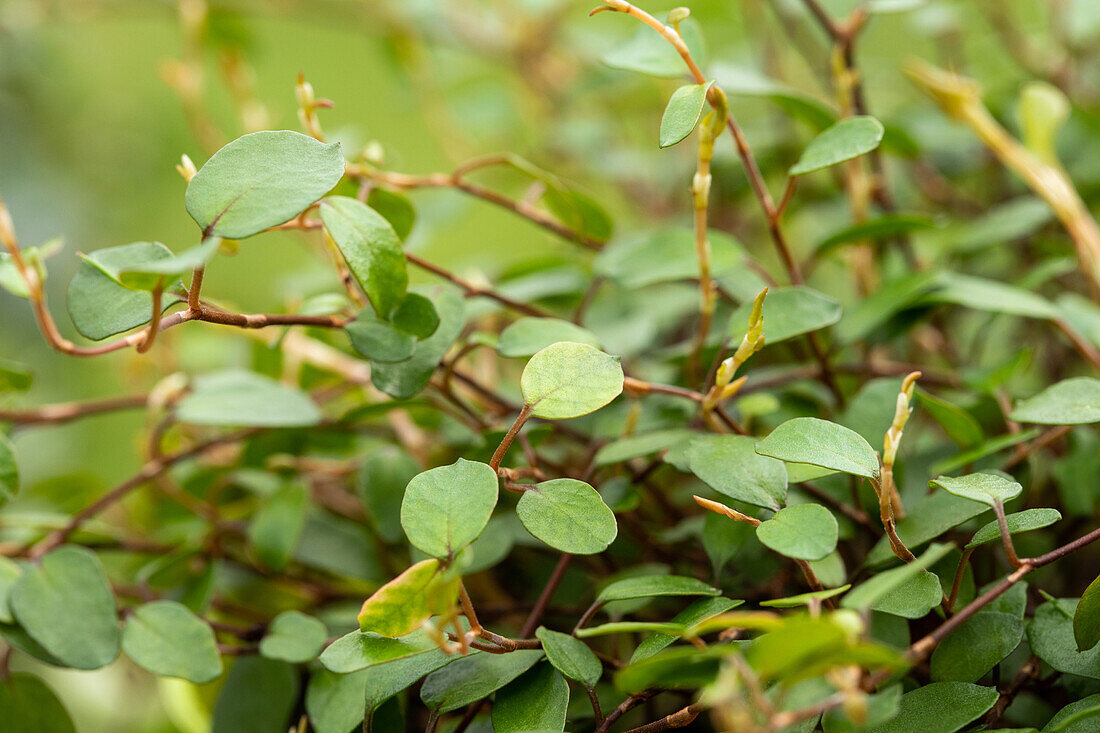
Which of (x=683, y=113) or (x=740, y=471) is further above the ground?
(x=683, y=113)

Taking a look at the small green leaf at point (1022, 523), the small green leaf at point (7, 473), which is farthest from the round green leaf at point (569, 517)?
the small green leaf at point (7, 473)

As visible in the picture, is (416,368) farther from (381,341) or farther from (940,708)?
(940,708)

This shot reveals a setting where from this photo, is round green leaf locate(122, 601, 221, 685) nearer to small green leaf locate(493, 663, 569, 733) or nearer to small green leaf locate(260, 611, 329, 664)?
small green leaf locate(260, 611, 329, 664)

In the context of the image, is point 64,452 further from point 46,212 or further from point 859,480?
point 859,480

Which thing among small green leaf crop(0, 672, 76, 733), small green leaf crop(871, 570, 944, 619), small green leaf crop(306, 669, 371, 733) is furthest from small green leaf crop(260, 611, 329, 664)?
small green leaf crop(871, 570, 944, 619)

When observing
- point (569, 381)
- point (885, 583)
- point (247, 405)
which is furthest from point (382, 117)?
point (885, 583)

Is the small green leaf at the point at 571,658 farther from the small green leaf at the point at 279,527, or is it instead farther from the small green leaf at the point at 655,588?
the small green leaf at the point at 279,527

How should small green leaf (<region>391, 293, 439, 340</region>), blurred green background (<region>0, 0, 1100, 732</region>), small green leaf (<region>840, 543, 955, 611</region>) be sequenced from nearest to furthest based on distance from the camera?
small green leaf (<region>840, 543, 955, 611</region>) → small green leaf (<region>391, 293, 439, 340</region>) → blurred green background (<region>0, 0, 1100, 732</region>)
